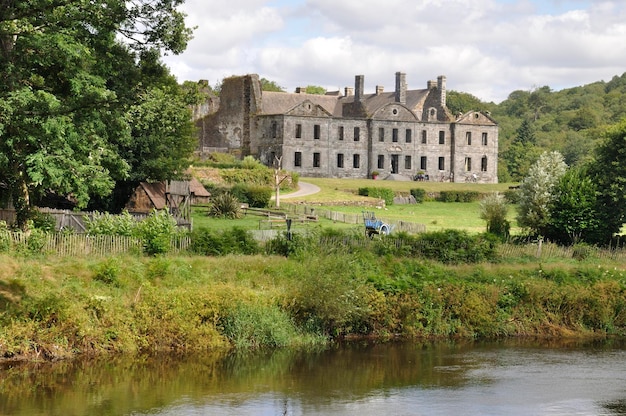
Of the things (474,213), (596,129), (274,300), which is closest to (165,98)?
(274,300)

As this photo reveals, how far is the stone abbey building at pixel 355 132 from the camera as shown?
8475cm

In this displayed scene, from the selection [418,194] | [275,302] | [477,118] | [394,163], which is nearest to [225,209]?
[275,302]

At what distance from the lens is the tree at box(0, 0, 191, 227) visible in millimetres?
27016

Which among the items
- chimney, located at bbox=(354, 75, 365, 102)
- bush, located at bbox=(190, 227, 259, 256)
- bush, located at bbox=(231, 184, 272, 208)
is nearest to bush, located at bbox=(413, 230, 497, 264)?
bush, located at bbox=(190, 227, 259, 256)

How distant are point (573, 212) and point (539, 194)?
6.32 ft

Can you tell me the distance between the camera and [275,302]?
29.2 meters

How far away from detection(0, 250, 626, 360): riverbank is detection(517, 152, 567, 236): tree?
9536 millimetres

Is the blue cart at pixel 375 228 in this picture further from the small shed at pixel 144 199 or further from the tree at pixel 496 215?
the small shed at pixel 144 199

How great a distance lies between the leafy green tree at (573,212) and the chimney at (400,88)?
45.6 meters

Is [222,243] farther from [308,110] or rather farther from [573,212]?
[308,110]

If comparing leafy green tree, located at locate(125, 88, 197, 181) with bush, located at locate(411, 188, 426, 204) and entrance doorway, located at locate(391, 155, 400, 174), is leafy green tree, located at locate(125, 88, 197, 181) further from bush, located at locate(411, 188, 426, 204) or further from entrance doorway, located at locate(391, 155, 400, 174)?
entrance doorway, located at locate(391, 155, 400, 174)

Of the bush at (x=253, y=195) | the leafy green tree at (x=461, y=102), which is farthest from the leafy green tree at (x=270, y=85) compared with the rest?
the bush at (x=253, y=195)

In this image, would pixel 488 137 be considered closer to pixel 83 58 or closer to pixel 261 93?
pixel 261 93

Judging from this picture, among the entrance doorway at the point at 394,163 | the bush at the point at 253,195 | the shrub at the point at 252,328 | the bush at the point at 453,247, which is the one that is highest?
the entrance doorway at the point at 394,163
